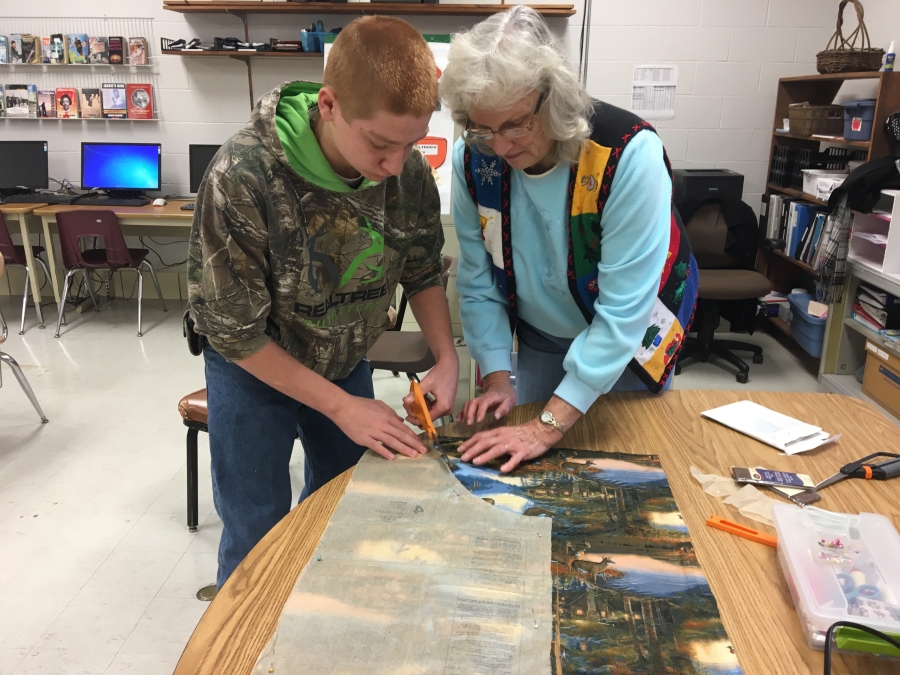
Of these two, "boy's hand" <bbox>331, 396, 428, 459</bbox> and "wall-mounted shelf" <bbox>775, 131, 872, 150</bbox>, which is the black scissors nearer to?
"boy's hand" <bbox>331, 396, 428, 459</bbox>

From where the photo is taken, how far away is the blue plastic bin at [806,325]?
11.7ft

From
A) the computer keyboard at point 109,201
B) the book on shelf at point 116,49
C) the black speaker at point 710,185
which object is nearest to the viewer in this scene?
the black speaker at point 710,185

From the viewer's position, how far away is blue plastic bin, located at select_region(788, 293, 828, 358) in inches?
140

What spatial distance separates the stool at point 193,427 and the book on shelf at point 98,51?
3.43 m

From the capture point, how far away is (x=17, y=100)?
15.5ft

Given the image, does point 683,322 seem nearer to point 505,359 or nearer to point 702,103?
point 505,359

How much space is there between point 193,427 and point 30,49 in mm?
3854

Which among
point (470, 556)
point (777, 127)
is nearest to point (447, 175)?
point (777, 127)

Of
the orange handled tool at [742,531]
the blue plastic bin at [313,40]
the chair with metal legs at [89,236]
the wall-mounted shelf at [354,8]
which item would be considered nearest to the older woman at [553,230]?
the orange handled tool at [742,531]

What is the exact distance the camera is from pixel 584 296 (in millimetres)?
1354

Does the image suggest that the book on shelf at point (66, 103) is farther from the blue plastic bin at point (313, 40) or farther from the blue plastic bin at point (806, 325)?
the blue plastic bin at point (806, 325)

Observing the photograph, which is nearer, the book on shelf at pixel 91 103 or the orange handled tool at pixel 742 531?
the orange handled tool at pixel 742 531

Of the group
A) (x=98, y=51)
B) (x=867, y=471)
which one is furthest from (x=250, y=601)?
(x=98, y=51)

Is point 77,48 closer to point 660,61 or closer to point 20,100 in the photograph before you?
point 20,100
